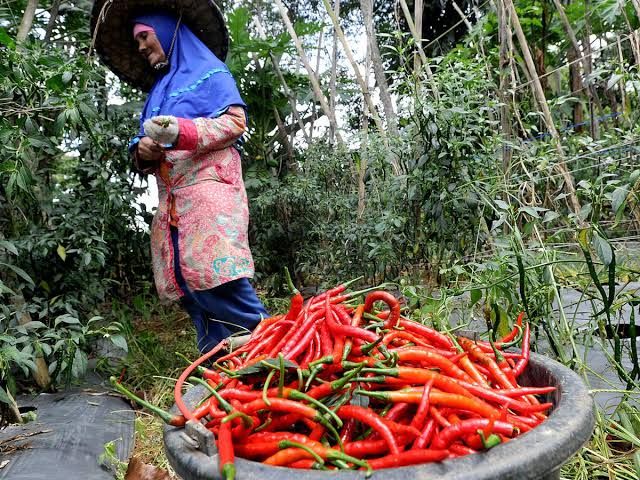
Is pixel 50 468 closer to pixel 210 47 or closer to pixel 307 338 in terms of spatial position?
pixel 307 338

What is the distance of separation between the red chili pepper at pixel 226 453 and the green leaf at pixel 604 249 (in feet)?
3.37

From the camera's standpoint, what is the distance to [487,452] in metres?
0.85

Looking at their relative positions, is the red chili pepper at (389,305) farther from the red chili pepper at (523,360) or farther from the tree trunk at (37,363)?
the tree trunk at (37,363)

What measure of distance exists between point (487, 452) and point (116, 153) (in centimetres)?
331

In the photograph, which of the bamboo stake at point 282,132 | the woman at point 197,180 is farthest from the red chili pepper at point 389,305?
the bamboo stake at point 282,132

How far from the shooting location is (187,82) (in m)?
2.51

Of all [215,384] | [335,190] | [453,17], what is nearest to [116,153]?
[335,190]

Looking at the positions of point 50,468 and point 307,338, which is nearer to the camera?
point 307,338

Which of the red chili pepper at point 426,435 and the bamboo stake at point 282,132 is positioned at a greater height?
the bamboo stake at point 282,132

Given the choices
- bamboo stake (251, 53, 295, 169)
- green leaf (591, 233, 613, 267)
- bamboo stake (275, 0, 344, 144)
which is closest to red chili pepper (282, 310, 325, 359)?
green leaf (591, 233, 613, 267)

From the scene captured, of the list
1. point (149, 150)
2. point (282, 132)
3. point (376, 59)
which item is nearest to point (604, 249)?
point (149, 150)

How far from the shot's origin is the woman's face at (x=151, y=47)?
2576mm

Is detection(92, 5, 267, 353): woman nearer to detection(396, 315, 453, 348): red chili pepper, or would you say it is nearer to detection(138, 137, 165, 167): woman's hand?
detection(138, 137, 165, 167): woman's hand

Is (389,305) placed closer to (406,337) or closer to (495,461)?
(406,337)
